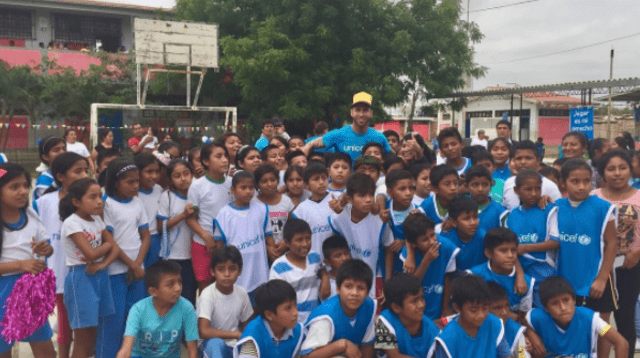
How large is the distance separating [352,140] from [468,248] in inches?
62.9

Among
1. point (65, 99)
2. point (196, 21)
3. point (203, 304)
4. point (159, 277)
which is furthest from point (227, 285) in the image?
point (65, 99)

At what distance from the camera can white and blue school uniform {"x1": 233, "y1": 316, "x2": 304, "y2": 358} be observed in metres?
2.92

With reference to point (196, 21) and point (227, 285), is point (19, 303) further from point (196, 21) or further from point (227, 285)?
point (196, 21)

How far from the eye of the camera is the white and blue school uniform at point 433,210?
3740 mm

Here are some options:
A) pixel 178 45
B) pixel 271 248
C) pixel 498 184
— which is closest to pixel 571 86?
pixel 178 45

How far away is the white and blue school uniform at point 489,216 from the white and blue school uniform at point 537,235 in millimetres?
128

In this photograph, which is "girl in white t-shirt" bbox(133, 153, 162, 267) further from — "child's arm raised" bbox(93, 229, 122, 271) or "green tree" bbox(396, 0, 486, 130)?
"green tree" bbox(396, 0, 486, 130)

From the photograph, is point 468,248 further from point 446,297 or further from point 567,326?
point 567,326

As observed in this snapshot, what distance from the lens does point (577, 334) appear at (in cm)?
306

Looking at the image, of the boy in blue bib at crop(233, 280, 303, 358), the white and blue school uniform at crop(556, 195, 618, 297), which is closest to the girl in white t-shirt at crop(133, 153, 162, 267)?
the boy in blue bib at crop(233, 280, 303, 358)

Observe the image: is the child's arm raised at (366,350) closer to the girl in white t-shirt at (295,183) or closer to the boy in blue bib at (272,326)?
the boy in blue bib at (272,326)

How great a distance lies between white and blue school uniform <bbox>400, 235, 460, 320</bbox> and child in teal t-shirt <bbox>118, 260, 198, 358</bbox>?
1.47m

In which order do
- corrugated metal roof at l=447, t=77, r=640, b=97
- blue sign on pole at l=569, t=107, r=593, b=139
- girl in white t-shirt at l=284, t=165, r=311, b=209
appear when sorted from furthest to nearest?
corrugated metal roof at l=447, t=77, r=640, b=97
blue sign on pole at l=569, t=107, r=593, b=139
girl in white t-shirt at l=284, t=165, r=311, b=209

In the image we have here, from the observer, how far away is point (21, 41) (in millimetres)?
22078
